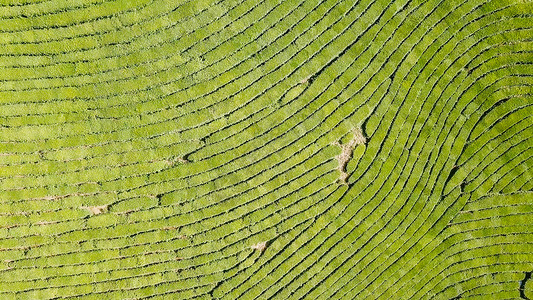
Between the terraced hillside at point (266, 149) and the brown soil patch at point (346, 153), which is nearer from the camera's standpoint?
the terraced hillside at point (266, 149)

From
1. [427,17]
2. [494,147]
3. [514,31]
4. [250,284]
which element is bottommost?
[250,284]

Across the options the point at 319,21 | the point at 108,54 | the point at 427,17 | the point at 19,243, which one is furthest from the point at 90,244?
the point at 427,17

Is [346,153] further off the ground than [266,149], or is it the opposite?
[266,149]

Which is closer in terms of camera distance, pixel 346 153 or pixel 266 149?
pixel 266 149

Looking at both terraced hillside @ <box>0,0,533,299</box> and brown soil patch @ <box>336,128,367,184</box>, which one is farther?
brown soil patch @ <box>336,128,367,184</box>

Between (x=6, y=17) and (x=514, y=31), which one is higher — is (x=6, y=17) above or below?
above

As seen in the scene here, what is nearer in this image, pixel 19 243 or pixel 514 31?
pixel 19 243

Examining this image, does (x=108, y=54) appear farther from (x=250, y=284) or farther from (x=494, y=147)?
(x=494, y=147)
